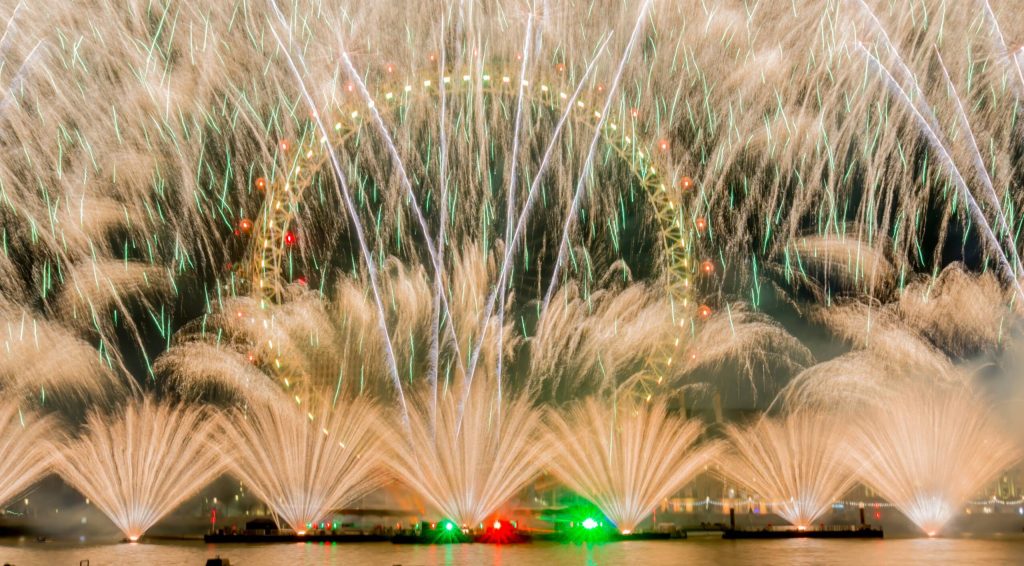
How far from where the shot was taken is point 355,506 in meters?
46.5

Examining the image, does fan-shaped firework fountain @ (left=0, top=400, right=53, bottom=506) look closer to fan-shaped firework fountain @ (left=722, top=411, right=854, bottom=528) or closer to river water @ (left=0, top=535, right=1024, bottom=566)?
river water @ (left=0, top=535, right=1024, bottom=566)

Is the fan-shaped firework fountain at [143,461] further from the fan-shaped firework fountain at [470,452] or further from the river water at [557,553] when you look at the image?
the fan-shaped firework fountain at [470,452]

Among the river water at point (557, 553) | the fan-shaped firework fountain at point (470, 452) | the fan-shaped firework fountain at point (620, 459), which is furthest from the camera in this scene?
the fan-shaped firework fountain at point (620, 459)

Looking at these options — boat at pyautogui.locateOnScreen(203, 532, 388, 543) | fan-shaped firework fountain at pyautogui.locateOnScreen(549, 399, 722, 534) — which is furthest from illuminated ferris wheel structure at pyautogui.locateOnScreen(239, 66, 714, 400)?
boat at pyautogui.locateOnScreen(203, 532, 388, 543)

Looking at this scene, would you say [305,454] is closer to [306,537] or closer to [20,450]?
[306,537]

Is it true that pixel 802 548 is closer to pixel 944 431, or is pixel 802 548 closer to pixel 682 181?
pixel 944 431

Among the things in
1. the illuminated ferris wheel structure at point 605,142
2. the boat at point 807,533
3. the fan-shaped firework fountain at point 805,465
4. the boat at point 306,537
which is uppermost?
the illuminated ferris wheel structure at point 605,142

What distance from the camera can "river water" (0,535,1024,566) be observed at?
2708cm

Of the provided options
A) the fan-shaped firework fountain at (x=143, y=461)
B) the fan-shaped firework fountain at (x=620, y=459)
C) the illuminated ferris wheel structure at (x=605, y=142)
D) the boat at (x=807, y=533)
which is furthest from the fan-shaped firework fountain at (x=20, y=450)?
the boat at (x=807, y=533)

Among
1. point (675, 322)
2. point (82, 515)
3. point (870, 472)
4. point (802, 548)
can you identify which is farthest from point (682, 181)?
point (82, 515)

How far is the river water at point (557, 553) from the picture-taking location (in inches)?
1066

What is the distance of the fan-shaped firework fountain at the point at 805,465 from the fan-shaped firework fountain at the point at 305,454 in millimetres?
16557

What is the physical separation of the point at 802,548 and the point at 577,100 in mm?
20550

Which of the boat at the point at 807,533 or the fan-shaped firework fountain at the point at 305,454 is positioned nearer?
the fan-shaped firework fountain at the point at 305,454
